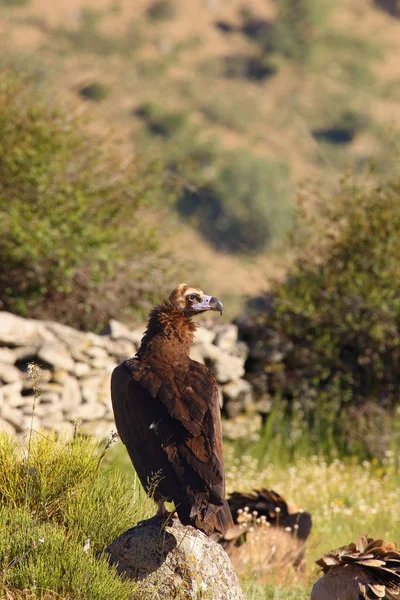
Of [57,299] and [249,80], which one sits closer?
[57,299]

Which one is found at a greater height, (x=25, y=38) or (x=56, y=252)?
(x=56, y=252)

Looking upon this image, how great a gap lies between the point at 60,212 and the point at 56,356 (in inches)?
86.9

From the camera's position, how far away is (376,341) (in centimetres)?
1151

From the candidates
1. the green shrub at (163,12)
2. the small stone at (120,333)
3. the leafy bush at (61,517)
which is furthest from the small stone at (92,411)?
the green shrub at (163,12)

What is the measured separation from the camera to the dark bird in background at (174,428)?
4223 mm

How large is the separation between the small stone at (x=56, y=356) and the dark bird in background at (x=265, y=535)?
330 cm

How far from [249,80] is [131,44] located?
7.92 metres

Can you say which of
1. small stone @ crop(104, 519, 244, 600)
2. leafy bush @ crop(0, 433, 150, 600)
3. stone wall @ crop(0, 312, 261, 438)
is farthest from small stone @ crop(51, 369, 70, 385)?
small stone @ crop(104, 519, 244, 600)

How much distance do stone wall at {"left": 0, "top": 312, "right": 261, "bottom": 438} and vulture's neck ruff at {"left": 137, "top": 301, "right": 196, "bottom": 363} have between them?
3342mm

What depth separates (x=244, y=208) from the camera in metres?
43.2

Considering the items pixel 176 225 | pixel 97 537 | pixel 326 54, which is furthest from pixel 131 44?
pixel 97 537

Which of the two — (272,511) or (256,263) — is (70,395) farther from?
(256,263)

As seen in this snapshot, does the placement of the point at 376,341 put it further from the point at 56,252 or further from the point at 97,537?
the point at 97,537

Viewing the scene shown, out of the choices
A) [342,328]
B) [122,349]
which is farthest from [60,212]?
[342,328]
